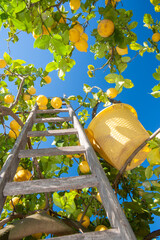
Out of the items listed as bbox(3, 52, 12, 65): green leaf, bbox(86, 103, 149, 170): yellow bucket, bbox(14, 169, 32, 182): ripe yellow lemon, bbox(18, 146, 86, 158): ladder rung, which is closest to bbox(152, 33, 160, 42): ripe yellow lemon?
bbox(86, 103, 149, 170): yellow bucket

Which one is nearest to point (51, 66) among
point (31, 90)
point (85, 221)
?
Result: point (85, 221)

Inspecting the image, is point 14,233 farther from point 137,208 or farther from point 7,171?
point 137,208

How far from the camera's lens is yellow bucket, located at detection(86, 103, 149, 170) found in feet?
4.23

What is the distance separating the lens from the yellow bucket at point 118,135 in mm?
1288

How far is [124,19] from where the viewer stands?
3.75 ft

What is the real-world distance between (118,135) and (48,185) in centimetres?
69

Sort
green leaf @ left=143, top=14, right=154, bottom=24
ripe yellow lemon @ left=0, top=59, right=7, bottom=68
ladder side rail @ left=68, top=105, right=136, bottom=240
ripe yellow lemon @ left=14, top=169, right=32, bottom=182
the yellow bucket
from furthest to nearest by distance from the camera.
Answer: ripe yellow lemon @ left=0, top=59, right=7, bottom=68 → green leaf @ left=143, top=14, right=154, bottom=24 → ripe yellow lemon @ left=14, top=169, right=32, bottom=182 → the yellow bucket → ladder side rail @ left=68, top=105, right=136, bottom=240

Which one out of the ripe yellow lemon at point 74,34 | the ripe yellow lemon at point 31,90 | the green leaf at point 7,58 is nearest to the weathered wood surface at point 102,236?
the ripe yellow lemon at point 74,34

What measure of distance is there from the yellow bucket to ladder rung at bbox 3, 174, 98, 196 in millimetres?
516

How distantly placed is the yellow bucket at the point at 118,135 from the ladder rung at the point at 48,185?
1.69 ft

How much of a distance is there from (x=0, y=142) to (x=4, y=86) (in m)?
0.69

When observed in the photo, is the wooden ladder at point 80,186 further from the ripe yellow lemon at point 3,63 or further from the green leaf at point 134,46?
the ripe yellow lemon at point 3,63

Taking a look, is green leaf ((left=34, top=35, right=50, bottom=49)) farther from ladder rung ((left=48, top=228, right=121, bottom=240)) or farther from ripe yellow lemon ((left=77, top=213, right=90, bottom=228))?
ripe yellow lemon ((left=77, top=213, right=90, bottom=228))

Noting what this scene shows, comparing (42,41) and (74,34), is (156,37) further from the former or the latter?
(42,41)
